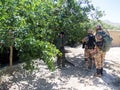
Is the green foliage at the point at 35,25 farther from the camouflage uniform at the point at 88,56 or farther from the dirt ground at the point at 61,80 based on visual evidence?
the dirt ground at the point at 61,80

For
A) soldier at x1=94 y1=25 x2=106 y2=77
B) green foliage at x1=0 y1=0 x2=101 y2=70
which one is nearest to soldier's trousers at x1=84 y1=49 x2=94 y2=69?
soldier at x1=94 y1=25 x2=106 y2=77

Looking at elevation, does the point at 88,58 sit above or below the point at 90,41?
below

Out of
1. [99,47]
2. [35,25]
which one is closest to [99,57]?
[99,47]

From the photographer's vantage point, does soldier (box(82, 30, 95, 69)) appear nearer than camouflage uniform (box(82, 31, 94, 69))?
Yes

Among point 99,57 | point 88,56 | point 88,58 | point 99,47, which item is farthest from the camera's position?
point 88,58

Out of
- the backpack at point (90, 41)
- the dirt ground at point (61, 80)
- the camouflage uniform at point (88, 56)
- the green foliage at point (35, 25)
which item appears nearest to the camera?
the green foliage at point (35, 25)

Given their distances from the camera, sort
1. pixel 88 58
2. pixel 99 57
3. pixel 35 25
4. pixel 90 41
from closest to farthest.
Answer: pixel 35 25
pixel 99 57
pixel 90 41
pixel 88 58

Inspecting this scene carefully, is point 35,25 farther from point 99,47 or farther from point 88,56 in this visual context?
point 88,56

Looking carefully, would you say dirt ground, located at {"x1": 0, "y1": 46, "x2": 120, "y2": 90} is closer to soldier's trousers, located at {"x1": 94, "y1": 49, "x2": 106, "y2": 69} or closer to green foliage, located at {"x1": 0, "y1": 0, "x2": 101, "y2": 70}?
soldier's trousers, located at {"x1": 94, "y1": 49, "x2": 106, "y2": 69}

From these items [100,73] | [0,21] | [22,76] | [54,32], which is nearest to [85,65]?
[100,73]

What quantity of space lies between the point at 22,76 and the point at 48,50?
97.5 inches

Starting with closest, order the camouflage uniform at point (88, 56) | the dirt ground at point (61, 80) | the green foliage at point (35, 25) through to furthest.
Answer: the green foliage at point (35, 25)
the dirt ground at point (61, 80)
the camouflage uniform at point (88, 56)

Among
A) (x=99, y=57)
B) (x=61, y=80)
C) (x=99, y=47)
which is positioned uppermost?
(x=99, y=47)

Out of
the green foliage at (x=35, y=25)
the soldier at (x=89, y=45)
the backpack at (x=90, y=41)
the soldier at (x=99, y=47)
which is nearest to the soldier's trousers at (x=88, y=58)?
the soldier at (x=89, y=45)
